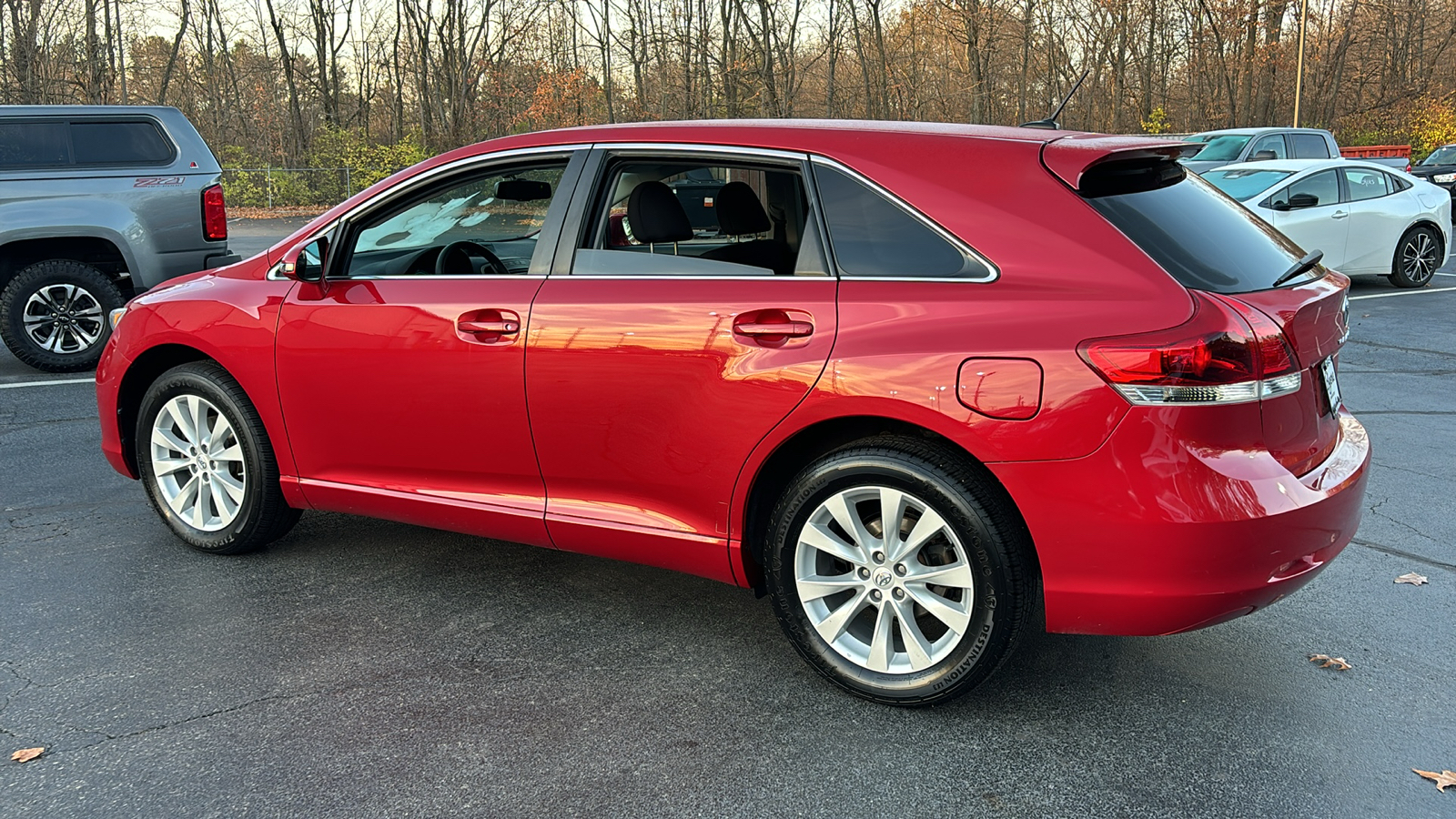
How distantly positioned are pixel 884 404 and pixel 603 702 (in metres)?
1.21

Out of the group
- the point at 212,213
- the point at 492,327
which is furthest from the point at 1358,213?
the point at 492,327

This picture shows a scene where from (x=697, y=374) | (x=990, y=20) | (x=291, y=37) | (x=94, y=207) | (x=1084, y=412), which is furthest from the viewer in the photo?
(x=291, y=37)

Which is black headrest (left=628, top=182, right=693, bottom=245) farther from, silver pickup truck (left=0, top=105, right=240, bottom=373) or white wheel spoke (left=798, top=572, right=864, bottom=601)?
silver pickup truck (left=0, top=105, right=240, bottom=373)

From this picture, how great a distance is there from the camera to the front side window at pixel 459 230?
4215mm

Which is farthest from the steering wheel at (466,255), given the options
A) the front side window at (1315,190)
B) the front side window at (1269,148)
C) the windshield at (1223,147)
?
the front side window at (1269,148)

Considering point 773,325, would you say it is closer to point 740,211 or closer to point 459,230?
point 740,211

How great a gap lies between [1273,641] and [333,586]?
336 cm

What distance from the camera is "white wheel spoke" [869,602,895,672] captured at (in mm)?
3365

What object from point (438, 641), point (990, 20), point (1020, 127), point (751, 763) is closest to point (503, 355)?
point (438, 641)

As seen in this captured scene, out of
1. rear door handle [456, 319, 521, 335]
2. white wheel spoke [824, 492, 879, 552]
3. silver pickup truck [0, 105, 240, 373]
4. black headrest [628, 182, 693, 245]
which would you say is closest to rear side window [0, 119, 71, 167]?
silver pickup truck [0, 105, 240, 373]

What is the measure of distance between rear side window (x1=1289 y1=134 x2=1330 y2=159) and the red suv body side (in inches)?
660

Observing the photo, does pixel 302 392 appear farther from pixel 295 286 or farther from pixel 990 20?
pixel 990 20

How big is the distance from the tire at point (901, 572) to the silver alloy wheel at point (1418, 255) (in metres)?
12.8

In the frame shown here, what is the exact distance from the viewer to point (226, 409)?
4.53 metres
